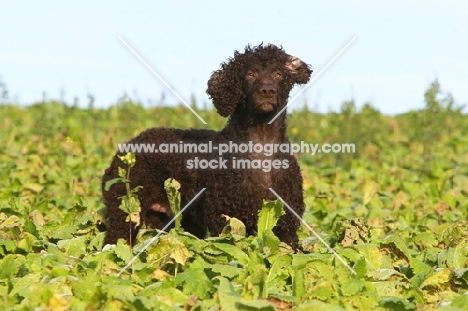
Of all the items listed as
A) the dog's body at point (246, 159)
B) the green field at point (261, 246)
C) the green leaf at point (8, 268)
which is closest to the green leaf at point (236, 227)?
the green field at point (261, 246)

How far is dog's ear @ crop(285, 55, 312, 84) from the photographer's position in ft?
24.7

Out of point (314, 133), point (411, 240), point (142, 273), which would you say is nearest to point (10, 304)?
point (142, 273)

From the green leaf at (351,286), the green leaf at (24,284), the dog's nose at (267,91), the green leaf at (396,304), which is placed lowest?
the green leaf at (396,304)

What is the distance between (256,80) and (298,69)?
1.89 feet

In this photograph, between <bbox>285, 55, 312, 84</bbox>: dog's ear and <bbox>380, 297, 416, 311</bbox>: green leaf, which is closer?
<bbox>380, 297, 416, 311</bbox>: green leaf

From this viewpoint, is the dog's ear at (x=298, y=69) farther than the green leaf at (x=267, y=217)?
Yes

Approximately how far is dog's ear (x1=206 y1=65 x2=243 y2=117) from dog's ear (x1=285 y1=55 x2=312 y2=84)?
1.58ft

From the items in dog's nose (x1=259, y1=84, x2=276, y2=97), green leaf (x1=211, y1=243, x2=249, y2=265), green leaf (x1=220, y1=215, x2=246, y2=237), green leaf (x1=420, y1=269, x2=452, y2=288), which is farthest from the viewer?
dog's nose (x1=259, y1=84, x2=276, y2=97)

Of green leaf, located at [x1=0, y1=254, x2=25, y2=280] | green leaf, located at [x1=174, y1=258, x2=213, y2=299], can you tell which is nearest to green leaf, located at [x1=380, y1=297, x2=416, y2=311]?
green leaf, located at [x1=174, y1=258, x2=213, y2=299]

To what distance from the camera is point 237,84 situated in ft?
24.0

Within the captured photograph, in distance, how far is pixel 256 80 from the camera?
7152 mm

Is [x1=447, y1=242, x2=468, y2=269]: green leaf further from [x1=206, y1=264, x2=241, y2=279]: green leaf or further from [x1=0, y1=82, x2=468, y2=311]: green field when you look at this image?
[x1=206, y1=264, x2=241, y2=279]: green leaf

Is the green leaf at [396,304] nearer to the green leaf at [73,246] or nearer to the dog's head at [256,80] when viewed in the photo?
the dog's head at [256,80]

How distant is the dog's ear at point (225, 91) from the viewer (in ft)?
24.0
